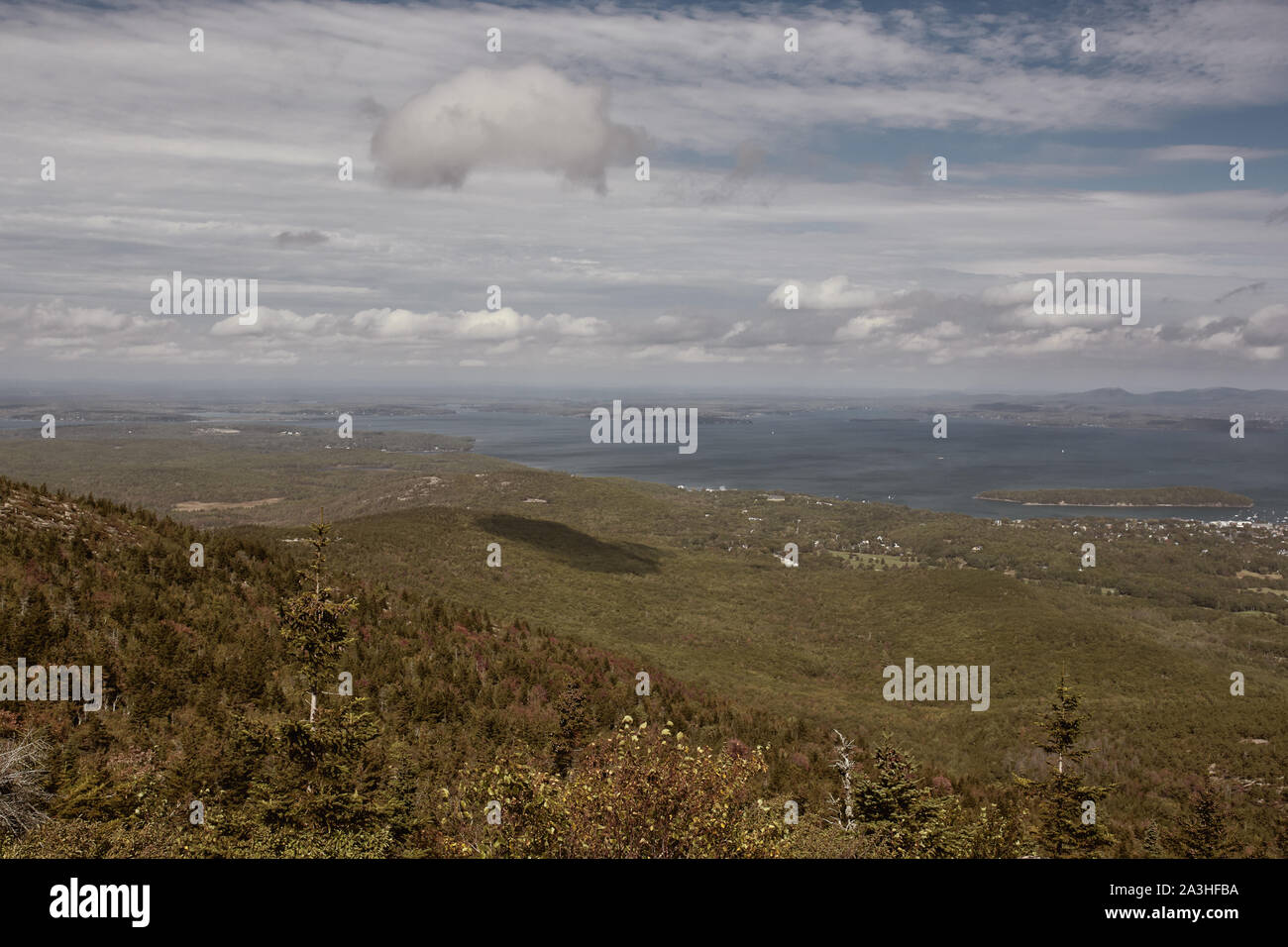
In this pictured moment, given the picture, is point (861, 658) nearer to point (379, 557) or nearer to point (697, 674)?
point (697, 674)

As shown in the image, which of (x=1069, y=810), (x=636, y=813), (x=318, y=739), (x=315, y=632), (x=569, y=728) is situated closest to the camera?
(x=636, y=813)

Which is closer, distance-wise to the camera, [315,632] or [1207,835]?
[315,632]

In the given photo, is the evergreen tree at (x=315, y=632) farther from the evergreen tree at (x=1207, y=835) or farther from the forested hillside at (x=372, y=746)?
Result: the evergreen tree at (x=1207, y=835)

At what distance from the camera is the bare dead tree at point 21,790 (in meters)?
17.2

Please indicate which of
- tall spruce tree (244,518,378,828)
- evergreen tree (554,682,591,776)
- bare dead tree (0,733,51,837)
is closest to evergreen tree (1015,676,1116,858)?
evergreen tree (554,682,591,776)

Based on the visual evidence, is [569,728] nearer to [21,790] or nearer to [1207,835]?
[21,790]

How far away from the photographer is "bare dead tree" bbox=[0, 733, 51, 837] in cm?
1716

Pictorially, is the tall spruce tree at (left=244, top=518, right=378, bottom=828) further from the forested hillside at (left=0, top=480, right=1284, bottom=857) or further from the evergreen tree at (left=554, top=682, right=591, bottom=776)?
the evergreen tree at (left=554, top=682, right=591, bottom=776)

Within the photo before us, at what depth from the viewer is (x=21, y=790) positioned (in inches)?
718

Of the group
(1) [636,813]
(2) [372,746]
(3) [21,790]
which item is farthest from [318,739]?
(1) [636,813]

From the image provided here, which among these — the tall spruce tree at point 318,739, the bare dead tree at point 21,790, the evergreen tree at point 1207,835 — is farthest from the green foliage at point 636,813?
the evergreen tree at point 1207,835

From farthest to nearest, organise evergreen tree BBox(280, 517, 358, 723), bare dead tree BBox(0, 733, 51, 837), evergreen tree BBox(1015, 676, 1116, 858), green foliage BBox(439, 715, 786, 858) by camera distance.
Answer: evergreen tree BBox(1015, 676, 1116, 858)
evergreen tree BBox(280, 517, 358, 723)
bare dead tree BBox(0, 733, 51, 837)
green foliage BBox(439, 715, 786, 858)

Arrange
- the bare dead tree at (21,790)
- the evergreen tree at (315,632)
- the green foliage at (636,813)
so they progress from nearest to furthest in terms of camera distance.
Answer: the green foliage at (636,813) → the bare dead tree at (21,790) → the evergreen tree at (315,632)

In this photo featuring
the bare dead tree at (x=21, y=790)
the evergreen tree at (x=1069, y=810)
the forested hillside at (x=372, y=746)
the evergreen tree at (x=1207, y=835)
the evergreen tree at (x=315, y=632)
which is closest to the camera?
the forested hillside at (x=372, y=746)
